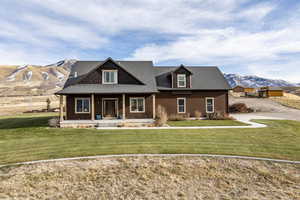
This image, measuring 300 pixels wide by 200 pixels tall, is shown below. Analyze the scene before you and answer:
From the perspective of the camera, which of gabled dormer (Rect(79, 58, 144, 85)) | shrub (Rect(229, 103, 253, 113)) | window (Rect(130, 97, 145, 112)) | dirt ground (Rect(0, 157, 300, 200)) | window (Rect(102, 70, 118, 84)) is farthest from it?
shrub (Rect(229, 103, 253, 113))

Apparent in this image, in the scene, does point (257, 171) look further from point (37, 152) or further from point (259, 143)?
point (37, 152)

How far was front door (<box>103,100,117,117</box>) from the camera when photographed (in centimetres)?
1891

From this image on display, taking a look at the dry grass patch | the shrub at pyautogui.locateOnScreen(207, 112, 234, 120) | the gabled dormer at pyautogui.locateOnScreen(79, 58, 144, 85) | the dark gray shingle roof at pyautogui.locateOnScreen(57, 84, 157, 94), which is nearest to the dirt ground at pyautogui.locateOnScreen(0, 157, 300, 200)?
the dark gray shingle roof at pyautogui.locateOnScreen(57, 84, 157, 94)

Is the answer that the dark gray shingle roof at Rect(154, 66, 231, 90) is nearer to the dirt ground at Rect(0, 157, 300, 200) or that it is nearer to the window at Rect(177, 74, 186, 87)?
the window at Rect(177, 74, 186, 87)

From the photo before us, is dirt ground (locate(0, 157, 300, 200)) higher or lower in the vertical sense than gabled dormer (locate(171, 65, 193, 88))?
lower

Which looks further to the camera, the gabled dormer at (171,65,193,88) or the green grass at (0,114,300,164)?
the gabled dormer at (171,65,193,88)

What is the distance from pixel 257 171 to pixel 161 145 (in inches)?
188

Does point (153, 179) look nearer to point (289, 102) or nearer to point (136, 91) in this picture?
point (136, 91)

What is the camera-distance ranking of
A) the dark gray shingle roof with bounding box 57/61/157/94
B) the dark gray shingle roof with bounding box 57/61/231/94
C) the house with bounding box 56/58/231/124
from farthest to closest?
the house with bounding box 56/58/231/124 < the dark gray shingle roof with bounding box 57/61/231/94 < the dark gray shingle roof with bounding box 57/61/157/94

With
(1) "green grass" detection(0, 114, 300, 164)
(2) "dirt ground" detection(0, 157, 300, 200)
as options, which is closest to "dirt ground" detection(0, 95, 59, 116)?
Answer: (1) "green grass" detection(0, 114, 300, 164)

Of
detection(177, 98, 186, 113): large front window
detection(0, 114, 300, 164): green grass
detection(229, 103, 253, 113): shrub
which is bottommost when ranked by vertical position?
detection(0, 114, 300, 164): green grass

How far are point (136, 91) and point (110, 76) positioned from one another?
3.90 meters

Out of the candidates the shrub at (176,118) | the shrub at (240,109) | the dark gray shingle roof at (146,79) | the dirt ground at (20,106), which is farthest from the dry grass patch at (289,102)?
the dirt ground at (20,106)

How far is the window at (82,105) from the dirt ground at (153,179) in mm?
11276
